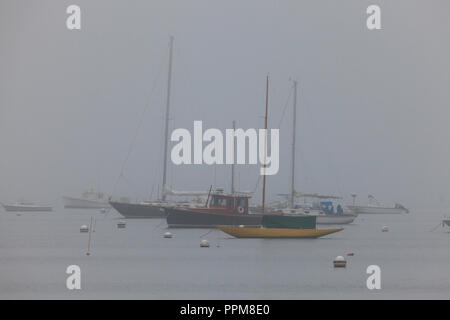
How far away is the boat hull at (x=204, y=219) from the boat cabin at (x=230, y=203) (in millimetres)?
383

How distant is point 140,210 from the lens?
75250 mm

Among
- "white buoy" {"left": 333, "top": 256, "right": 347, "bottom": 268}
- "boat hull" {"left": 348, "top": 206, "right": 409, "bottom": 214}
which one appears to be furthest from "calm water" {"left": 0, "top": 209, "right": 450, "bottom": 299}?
"boat hull" {"left": 348, "top": 206, "right": 409, "bottom": 214}

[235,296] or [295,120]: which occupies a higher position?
[295,120]

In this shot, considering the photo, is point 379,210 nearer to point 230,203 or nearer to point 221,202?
point 221,202

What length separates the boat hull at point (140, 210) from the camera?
242 ft

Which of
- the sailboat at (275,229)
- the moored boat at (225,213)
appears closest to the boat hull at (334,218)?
the moored boat at (225,213)

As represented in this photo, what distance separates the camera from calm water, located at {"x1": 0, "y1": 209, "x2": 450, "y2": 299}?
29.0 m

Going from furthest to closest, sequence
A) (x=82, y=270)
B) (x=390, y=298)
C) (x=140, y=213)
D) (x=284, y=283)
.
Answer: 1. (x=140, y=213)
2. (x=82, y=270)
3. (x=284, y=283)
4. (x=390, y=298)

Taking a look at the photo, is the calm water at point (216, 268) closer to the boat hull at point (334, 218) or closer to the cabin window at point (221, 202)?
the cabin window at point (221, 202)
